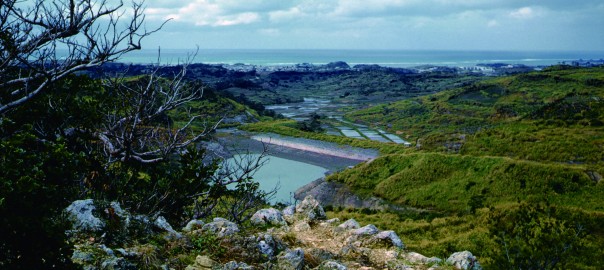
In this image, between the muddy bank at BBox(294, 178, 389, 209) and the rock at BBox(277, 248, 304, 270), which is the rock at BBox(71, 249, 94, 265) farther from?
the muddy bank at BBox(294, 178, 389, 209)

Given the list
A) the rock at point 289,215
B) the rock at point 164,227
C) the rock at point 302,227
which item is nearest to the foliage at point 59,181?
the rock at point 164,227

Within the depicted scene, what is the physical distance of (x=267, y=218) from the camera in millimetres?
17484

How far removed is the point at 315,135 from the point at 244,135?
1599cm

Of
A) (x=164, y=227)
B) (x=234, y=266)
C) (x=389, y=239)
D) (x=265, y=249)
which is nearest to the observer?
(x=234, y=266)

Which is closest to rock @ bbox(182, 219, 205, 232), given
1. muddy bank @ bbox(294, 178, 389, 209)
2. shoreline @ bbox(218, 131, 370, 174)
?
muddy bank @ bbox(294, 178, 389, 209)

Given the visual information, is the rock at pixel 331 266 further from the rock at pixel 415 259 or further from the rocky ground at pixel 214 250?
the rock at pixel 415 259

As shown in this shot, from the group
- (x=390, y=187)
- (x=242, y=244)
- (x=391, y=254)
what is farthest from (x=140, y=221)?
(x=390, y=187)

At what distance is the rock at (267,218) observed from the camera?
55.6 ft

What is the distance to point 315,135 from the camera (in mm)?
97875

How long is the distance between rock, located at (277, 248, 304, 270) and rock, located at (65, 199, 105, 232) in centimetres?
414

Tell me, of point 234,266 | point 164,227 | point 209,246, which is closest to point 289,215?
point 164,227

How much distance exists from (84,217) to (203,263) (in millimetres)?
2971

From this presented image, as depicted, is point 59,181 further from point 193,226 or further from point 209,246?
point 193,226

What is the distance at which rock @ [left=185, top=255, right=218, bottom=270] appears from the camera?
9.71 m
